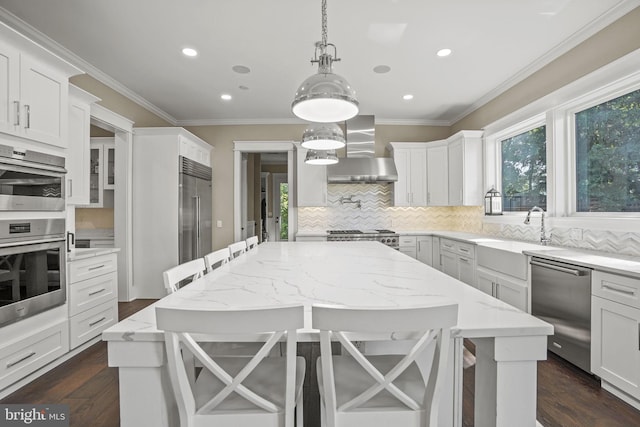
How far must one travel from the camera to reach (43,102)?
229 cm

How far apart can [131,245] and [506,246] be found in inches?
182

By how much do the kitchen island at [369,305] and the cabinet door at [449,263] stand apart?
8.59ft

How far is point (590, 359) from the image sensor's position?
2150mm

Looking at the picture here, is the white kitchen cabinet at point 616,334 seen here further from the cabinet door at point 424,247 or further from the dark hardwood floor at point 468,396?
the cabinet door at point 424,247

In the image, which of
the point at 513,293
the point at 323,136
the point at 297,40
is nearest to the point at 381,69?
the point at 297,40

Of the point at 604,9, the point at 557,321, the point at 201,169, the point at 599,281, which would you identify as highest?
the point at 604,9

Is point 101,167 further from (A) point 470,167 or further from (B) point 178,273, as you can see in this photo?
(A) point 470,167

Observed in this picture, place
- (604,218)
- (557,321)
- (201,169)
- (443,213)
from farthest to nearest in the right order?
1. (443,213)
2. (201,169)
3. (604,218)
4. (557,321)

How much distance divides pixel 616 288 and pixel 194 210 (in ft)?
15.3

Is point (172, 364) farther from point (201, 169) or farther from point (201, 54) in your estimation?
point (201, 169)

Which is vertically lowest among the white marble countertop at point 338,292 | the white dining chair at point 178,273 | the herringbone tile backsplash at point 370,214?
the white marble countertop at point 338,292

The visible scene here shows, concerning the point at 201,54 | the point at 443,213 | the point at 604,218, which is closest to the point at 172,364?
the point at 201,54

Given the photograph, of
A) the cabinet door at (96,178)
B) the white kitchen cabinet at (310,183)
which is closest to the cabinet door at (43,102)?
the cabinet door at (96,178)

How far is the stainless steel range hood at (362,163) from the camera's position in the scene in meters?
4.96
